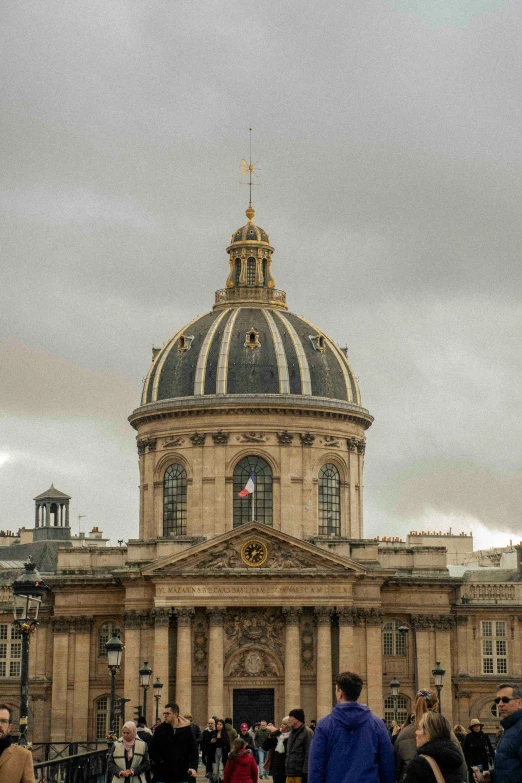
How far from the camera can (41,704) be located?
73625 millimetres

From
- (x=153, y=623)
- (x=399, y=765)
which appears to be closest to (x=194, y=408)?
(x=153, y=623)

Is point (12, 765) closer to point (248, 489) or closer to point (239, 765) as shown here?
point (239, 765)

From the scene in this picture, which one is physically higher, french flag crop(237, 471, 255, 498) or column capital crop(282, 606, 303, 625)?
french flag crop(237, 471, 255, 498)

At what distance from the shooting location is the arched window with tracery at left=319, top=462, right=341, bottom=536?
7756 cm

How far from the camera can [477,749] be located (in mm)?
27062

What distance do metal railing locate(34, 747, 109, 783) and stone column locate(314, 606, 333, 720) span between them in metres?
39.1

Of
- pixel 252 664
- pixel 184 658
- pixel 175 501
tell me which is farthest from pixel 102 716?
pixel 175 501

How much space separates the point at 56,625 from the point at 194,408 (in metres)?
12.5

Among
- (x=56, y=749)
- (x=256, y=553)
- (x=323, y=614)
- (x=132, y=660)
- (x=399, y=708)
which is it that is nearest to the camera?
(x=56, y=749)

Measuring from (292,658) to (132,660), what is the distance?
7.36 m

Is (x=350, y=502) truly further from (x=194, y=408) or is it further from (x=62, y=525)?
(x=62, y=525)

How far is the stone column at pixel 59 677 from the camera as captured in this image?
7238cm

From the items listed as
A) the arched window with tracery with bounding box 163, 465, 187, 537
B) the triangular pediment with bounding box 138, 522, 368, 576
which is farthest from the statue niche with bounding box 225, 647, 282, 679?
the arched window with tracery with bounding box 163, 465, 187, 537

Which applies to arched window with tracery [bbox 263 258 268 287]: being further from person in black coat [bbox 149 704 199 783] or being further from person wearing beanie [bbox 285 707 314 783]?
person in black coat [bbox 149 704 199 783]
